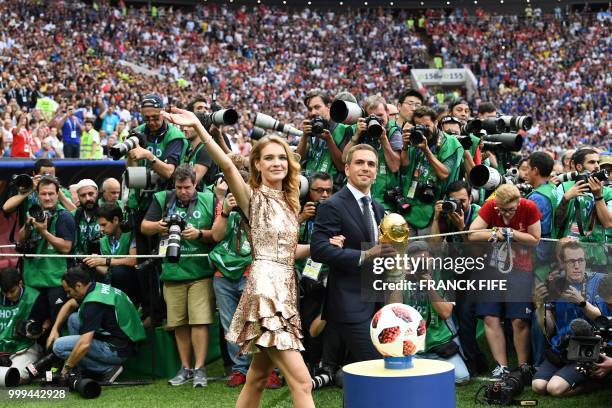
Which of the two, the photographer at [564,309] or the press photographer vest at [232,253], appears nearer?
the photographer at [564,309]

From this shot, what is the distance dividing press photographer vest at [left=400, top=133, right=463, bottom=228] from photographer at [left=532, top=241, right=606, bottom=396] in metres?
1.39

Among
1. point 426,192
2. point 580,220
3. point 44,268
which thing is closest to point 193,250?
point 44,268

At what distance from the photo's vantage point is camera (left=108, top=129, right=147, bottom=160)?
22.6 ft

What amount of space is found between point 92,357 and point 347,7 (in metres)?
40.7

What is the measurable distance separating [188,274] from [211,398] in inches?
43.5

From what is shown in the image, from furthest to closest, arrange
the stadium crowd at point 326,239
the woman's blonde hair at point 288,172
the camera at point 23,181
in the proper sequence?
the camera at point 23,181 → the stadium crowd at point 326,239 → the woman's blonde hair at point 288,172

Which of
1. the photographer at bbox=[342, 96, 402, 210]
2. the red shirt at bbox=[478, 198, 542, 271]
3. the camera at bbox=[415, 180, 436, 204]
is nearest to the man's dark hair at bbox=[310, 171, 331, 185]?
the photographer at bbox=[342, 96, 402, 210]

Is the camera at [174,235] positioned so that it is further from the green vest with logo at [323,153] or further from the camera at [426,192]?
the camera at [426,192]

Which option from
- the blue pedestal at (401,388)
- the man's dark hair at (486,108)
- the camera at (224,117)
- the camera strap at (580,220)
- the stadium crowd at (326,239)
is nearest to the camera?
the blue pedestal at (401,388)

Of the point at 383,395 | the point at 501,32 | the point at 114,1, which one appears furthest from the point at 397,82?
the point at 383,395

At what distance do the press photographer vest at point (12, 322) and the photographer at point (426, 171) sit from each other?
133 inches

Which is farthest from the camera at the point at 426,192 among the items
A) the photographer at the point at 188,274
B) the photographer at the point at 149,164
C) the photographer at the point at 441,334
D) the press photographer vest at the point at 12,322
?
the press photographer vest at the point at 12,322

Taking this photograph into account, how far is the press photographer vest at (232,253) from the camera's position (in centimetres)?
703

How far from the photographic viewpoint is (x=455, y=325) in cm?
681
